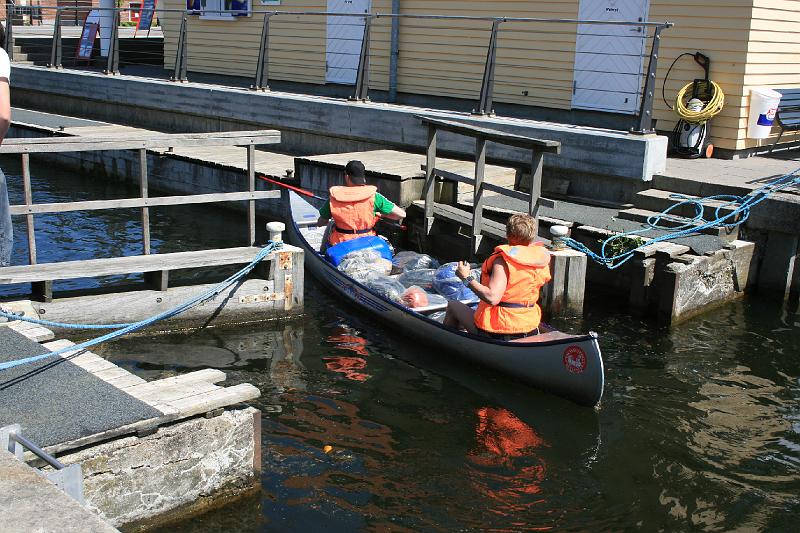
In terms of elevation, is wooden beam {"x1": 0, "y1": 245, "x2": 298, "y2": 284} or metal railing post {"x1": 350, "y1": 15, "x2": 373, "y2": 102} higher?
metal railing post {"x1": 350, "y1": 15, "x2": 373, "y2": 102}

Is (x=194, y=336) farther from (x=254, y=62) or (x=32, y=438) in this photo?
(x=254, y=62)

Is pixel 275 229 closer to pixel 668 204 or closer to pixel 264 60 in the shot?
pixel 668 204

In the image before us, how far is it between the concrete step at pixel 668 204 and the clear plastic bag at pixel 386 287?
13.0 ft

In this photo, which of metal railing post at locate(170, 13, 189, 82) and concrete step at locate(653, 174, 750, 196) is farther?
metal railing post at locate(170, 13, 189, 82)

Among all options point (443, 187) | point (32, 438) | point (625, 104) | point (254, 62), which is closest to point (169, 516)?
point (32, 438)

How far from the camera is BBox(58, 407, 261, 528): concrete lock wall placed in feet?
18.1

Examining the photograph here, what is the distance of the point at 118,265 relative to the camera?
29.6ft

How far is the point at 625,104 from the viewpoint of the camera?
15.2 meters

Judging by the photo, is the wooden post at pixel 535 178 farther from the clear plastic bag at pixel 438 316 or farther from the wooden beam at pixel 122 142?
the wooden beam at pixel 122 142

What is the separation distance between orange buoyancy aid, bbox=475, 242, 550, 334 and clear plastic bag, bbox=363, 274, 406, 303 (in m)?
1.67

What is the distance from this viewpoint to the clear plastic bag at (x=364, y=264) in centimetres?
1066

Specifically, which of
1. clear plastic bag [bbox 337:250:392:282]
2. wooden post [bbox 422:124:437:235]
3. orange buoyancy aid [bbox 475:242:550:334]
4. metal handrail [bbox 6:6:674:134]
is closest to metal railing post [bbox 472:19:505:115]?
metal handrail [bbox 6:6:674:134]

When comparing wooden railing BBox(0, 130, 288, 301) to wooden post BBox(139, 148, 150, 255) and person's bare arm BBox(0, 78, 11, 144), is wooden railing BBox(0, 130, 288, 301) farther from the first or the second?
person's bare arm BBox(0, 78, 11, 144)

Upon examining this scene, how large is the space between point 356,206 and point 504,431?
3.75m
